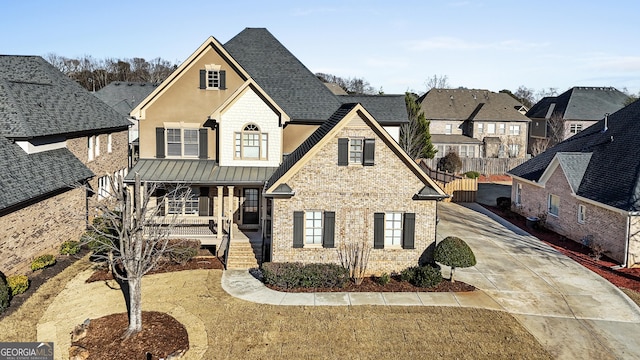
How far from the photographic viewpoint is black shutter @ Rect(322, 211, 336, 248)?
19062 mm

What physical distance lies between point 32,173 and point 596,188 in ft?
88.8

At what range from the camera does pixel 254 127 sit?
2452cm

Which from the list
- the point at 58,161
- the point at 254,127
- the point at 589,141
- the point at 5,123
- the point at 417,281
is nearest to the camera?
the point at 417,281

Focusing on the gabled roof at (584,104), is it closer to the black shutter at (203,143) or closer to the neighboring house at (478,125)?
the neighboring house at (478,125)

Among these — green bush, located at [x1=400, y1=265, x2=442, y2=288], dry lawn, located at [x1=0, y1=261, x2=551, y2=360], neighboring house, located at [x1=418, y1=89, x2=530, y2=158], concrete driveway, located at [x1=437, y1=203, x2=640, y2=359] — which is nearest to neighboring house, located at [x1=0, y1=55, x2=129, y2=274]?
dry lawn, located at [x1=0, y1=261, x2=551, y2=360]

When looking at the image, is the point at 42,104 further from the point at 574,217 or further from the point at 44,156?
the point at 574,217

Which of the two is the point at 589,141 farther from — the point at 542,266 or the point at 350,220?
the point at 350,220

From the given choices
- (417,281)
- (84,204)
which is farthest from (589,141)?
(84,204)

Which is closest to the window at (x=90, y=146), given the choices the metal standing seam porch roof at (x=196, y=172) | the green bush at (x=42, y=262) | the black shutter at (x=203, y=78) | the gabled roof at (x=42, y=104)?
the gabled roof at (x=42, y=104)

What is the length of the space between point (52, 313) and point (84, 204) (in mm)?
9846

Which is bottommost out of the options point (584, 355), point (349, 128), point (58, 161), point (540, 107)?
point (584, 355)

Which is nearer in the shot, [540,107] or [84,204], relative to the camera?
[84,204]

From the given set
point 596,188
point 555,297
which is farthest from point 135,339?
point 596,188

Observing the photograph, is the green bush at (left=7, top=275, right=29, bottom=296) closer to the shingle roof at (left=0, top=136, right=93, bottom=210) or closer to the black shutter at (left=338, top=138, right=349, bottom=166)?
the shingle roof at (left=0, top=136, right=93, bottom=210)
